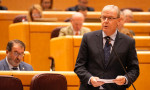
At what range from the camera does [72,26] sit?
4828mm

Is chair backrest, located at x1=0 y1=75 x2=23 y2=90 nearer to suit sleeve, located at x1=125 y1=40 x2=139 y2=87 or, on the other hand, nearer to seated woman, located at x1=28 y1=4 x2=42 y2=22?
suit sleeve, located at x1=125 y1=40 x2=139 y2=87

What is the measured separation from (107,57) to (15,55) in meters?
1.45

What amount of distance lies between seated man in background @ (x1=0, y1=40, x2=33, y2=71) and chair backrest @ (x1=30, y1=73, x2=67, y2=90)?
680 mm

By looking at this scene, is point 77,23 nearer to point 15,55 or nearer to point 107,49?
point 15,55

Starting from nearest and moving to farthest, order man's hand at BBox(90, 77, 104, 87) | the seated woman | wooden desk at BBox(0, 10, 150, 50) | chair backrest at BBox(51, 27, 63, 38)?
man's hand at BBox(90, 77, 104, 87)
chair backrest at BBox(51, 27, 63, 38)
the seated woman
wooden desk at BBox(0, 10, 150, 50)

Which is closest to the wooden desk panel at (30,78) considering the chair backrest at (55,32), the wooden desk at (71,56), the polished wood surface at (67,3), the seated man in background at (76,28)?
the wooden desk at (71,56)

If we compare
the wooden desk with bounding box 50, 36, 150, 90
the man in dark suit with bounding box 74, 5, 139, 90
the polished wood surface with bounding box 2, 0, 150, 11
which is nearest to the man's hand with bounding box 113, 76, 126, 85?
the man in dark suit with bounding box 74, 5, 139, 90

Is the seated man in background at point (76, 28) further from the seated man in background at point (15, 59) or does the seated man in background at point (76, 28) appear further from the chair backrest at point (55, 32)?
the seated man in background at point (15, 59)

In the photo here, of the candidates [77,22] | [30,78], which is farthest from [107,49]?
[77,22]

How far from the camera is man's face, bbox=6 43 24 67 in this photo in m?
3.36

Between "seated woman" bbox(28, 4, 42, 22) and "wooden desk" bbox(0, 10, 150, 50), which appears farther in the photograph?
"wooden desk" bbox(0, 10, 150, 50)

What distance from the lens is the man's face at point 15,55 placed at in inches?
132

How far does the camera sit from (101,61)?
6.94ft

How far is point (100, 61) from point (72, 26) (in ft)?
8.98
